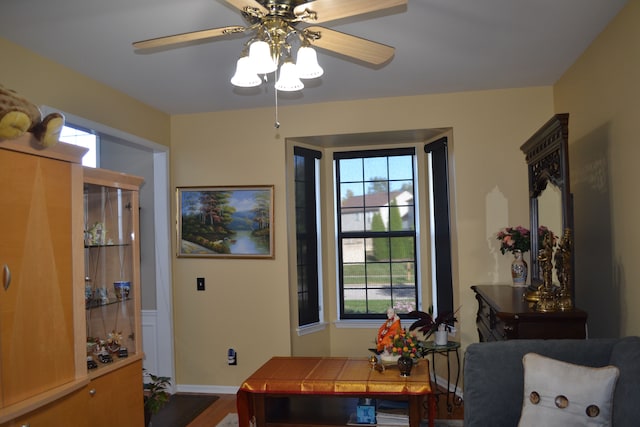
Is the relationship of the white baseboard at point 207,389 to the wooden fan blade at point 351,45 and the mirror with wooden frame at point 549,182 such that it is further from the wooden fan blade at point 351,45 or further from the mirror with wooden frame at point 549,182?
the wooden fan blade at point 351,45

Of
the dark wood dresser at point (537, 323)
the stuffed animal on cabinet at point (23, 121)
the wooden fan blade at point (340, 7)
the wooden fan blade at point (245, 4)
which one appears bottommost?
the dark wood dresser at point (537, 323)

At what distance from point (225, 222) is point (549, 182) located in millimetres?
2811

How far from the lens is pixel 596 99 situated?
340 cm

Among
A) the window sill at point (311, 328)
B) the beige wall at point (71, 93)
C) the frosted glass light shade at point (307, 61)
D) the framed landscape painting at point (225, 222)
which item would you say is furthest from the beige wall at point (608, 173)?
the beige wall at point (71, 93)

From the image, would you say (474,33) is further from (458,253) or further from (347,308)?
(347,308)

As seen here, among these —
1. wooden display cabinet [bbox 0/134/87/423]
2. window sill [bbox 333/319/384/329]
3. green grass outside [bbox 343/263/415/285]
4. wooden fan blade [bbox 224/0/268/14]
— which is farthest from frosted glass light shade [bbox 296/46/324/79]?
window sill [bbox 333/319/384/329]

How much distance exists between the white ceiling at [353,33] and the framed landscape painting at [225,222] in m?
0.88

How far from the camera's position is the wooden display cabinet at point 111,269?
312 cm

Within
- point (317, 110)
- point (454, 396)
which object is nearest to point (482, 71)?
point (317, 110)

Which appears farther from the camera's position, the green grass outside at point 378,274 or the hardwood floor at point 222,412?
the green grass outside at point 378,274

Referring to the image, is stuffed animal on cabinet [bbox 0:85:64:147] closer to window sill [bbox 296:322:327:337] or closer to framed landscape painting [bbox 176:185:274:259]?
framed landscape painting [bbox 176:185:274:259]

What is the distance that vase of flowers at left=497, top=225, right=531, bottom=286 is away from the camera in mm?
4094

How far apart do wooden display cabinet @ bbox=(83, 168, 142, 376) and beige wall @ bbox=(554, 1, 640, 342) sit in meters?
2.90

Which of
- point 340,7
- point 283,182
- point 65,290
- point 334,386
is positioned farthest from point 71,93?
point 334,386
